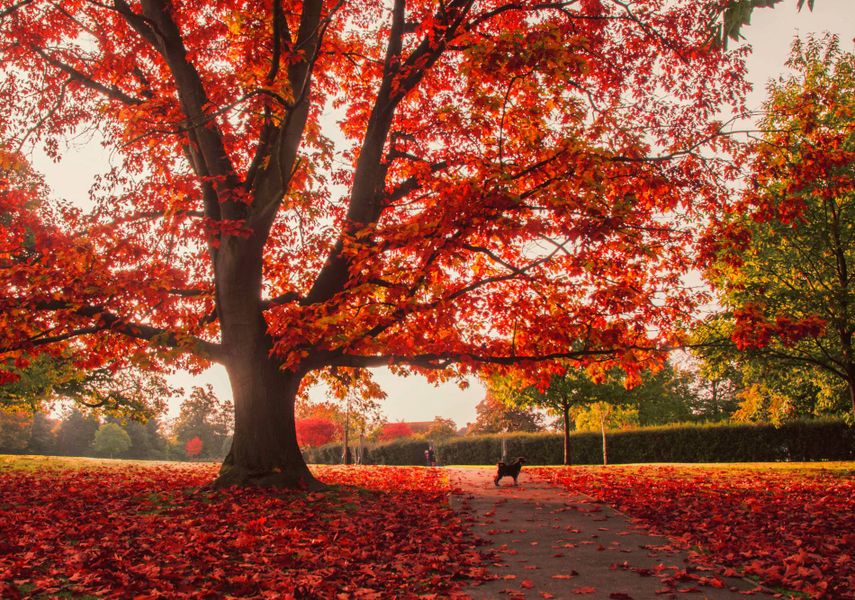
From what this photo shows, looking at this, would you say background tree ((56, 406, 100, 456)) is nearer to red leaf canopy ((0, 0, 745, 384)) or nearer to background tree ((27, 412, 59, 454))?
background tree ((27, 412, 59, 454))

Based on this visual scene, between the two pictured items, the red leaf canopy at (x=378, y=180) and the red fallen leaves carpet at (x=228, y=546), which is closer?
the red fallen leaves carpet at (x=228, y=546)

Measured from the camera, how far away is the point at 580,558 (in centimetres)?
624

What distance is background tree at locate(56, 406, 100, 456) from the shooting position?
6469cm

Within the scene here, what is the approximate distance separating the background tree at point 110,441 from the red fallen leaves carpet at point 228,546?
62.8 metres

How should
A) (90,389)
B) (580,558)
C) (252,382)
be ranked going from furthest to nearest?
(90,389) < (252,382) < (580,558)

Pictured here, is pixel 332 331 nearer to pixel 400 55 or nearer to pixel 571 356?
pixel 571 356

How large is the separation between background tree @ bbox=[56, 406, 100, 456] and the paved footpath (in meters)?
Result: 68.6

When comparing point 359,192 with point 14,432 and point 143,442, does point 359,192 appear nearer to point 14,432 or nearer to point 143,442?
point 14,432

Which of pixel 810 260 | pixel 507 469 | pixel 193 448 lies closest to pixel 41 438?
pixel 193 448

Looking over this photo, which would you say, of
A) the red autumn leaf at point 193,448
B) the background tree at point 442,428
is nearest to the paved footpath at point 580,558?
the background tree at point 442,428

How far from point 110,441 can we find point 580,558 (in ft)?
233

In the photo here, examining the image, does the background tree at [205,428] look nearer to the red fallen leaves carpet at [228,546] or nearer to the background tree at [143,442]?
the background tree at [143,442]

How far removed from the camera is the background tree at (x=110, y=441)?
2571 inches

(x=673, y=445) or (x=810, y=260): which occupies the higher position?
(x=810, y=260)
